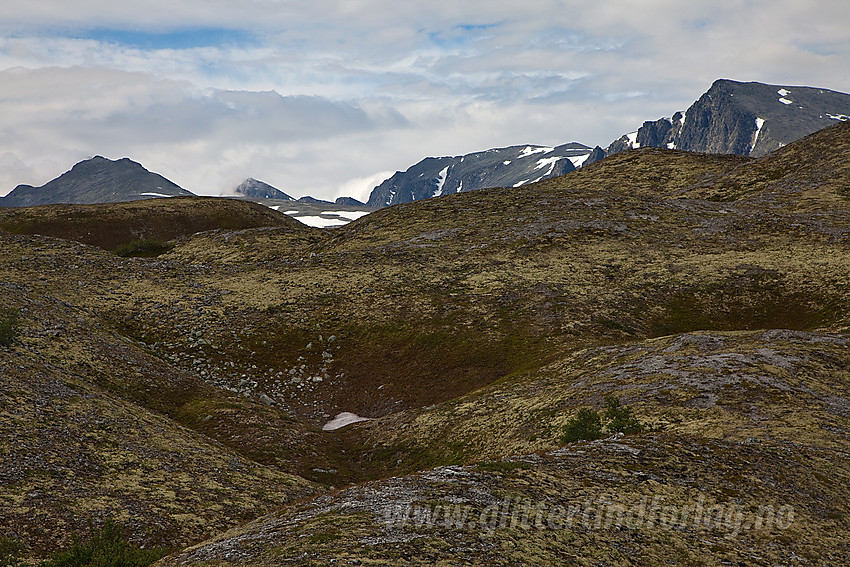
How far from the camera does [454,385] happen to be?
4328 cm

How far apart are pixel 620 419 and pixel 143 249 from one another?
96.3 meters

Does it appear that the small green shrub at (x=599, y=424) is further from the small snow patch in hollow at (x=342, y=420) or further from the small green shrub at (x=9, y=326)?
the small green shrub at (x=9, y=326)

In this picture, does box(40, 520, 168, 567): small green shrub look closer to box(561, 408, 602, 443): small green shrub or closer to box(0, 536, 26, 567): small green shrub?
box(0, 536, 26, 567): small green shrub

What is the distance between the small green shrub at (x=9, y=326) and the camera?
34031 millimetres

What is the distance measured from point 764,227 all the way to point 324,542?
2968 inches

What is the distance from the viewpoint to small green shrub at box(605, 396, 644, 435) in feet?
86.0

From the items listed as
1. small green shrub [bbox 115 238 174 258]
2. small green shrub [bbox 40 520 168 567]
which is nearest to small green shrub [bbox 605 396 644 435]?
small green shrub [bbox 40 520 168 567]

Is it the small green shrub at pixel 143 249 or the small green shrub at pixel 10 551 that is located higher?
the small green shrub at pixel 143 249

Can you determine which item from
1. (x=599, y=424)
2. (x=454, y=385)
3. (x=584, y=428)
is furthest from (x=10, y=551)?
(x=454, y=385)

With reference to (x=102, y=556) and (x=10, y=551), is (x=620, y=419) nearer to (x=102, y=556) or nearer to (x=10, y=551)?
(x=102, y=556)

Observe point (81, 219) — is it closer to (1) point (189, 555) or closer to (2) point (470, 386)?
(2) point (470, 386)

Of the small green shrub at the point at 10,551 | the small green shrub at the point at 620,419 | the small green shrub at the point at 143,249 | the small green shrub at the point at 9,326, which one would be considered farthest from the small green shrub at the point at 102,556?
the small green shrub at the point at 143,249

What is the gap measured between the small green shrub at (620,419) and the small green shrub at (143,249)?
91310 mm

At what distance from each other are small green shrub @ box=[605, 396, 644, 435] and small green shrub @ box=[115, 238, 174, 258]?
91310 millimetres
